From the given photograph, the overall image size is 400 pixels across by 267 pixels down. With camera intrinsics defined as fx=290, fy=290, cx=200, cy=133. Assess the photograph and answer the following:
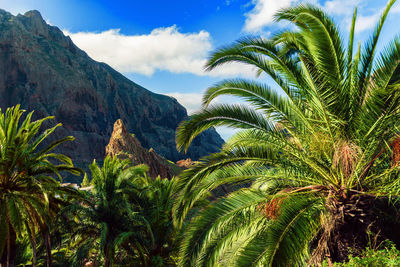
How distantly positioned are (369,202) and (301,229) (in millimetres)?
1595

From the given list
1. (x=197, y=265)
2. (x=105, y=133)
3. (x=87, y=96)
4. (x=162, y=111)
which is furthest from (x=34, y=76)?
(x=197, y=265)

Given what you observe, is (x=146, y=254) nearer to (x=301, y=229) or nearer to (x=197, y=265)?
(x=197, y=265)

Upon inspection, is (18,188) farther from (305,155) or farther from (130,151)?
(130,151)

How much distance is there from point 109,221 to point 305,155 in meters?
11.9

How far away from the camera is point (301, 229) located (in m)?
5.25

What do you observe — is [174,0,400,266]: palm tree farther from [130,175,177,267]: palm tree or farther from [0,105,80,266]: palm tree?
[130,175,177,267]: palm tree

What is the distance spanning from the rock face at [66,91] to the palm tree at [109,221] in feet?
253

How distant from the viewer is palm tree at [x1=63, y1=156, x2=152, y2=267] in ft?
46.4

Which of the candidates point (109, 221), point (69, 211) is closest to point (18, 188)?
point (69, 211)

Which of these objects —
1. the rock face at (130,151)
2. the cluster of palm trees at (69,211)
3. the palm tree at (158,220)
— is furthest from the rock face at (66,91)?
the cluster of palm trees at (69,211)

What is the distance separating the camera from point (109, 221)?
15125 mm

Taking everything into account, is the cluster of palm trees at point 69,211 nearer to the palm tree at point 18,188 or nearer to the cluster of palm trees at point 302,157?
the palm tree at point 18,188

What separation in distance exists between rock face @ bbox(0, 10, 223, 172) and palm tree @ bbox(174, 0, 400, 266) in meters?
87.9

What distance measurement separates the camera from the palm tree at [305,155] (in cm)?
548
